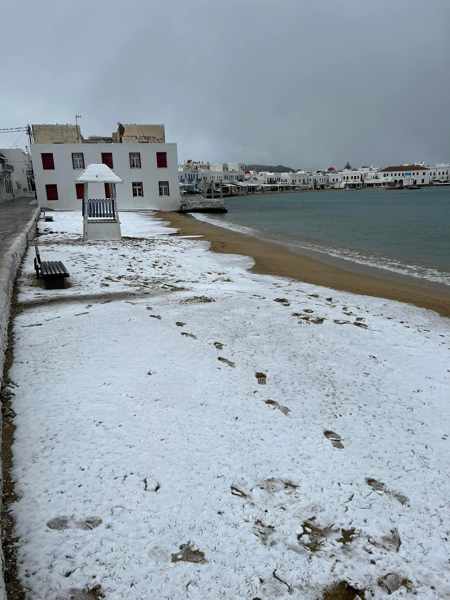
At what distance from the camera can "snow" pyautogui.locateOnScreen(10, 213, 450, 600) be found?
2.39 m

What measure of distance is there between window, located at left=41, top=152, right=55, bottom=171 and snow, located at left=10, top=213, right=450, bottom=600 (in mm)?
37023

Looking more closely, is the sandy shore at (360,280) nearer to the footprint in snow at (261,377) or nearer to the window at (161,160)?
the footprint in snow at (261,377)

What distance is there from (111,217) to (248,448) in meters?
14.0

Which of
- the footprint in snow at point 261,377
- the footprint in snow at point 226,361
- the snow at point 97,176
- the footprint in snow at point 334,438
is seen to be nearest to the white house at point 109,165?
the snow at point 97,176

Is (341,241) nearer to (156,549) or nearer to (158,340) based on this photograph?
(158,340)

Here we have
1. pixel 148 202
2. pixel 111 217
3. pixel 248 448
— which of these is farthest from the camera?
pixel 148 202

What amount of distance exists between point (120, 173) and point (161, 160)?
436cm

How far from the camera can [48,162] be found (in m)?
38.7

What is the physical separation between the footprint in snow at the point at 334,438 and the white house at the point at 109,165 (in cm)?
3908

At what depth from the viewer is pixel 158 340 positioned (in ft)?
18.0

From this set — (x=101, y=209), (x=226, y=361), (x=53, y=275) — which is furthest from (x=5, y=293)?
(x=101, y=209)

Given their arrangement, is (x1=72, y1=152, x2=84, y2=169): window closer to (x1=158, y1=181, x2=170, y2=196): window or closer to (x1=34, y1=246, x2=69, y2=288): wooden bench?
(x1=158, y1=181, x2=170, y2=196): window

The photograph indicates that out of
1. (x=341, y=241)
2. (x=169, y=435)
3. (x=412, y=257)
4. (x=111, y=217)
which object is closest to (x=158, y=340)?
(x=169, y=435)

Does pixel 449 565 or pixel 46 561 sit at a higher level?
pixel 46 561
